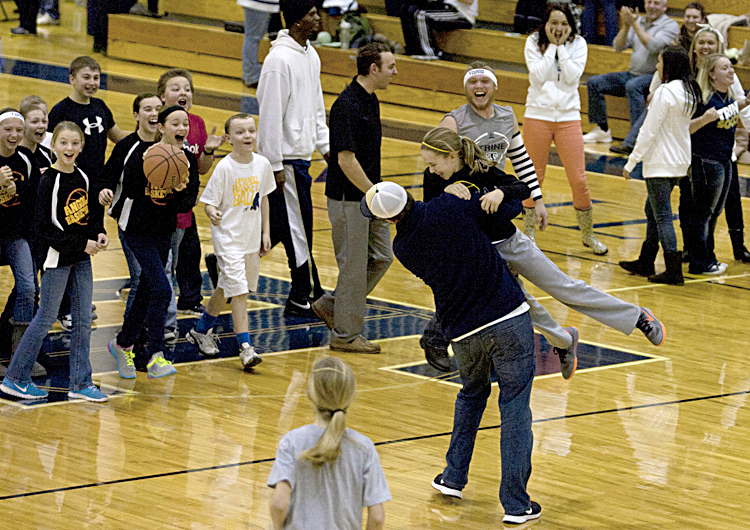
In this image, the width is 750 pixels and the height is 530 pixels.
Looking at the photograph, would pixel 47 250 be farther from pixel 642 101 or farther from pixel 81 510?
pixel 642 101

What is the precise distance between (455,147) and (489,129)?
1.95m

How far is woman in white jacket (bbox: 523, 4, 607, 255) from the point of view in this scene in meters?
9.60

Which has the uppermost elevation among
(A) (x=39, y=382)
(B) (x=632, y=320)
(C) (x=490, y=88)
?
(C) (x=490, y=88)

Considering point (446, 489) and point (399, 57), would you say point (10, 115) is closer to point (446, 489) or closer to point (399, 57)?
point (446, 489)

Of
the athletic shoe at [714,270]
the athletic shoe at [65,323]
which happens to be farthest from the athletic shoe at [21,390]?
the athletic shoe at [714,270]

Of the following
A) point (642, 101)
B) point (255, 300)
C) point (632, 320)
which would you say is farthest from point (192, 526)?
point (642, 101)

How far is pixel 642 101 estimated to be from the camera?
13961mm

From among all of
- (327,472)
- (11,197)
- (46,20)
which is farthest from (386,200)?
(46,20)

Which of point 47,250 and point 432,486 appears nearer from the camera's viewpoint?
point 432,486

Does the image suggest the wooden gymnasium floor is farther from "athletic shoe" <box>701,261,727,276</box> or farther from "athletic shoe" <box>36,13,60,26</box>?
"athletic shoe" <box>36,13,60,26</box>

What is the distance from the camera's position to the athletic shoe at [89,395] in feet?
19.4

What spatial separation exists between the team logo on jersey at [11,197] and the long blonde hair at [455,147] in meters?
2.50

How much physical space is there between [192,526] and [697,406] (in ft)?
10.0

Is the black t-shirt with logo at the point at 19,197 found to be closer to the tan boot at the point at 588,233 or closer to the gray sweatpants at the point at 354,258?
the gray sweatpants at the point at 354,258
